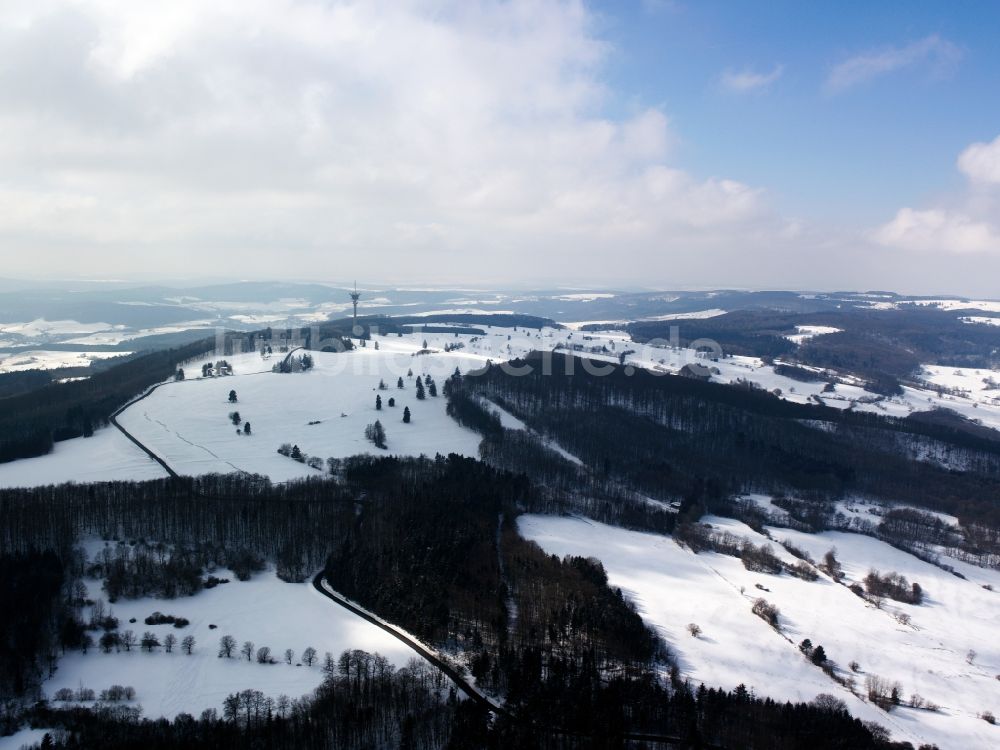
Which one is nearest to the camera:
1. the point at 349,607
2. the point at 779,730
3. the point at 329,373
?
the point at 779,730

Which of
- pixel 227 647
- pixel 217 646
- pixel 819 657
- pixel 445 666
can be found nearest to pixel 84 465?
pixel 217 646

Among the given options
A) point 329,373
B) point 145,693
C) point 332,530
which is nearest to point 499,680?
point 145,693

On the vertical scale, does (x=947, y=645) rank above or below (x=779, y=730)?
below

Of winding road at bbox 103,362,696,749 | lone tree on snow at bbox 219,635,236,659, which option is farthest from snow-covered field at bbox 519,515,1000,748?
lone tree on snow at bbox 219,635,236,659

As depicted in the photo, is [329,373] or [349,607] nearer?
[349,607]

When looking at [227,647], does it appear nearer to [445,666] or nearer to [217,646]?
[217,646]

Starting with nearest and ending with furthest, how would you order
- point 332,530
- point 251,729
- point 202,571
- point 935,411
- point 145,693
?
1. point 251,729
2. point 145,693
3. point 202,571
4. point 332,530
5. point 935,411

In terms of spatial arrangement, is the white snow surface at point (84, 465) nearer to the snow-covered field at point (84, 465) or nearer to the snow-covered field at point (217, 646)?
the snow-covered field at point (84, 465)

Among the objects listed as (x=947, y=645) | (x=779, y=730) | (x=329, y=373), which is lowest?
(x=947, y=645)

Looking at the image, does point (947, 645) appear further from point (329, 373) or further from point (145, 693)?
point (329, 373)
